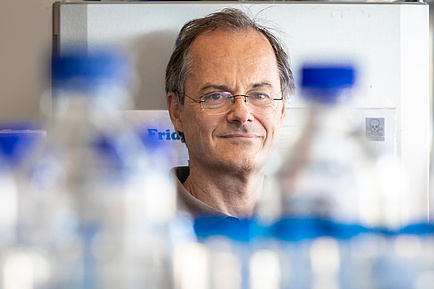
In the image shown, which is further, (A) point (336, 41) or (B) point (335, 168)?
(A) point (336, 41)

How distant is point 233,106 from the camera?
2.87 feet

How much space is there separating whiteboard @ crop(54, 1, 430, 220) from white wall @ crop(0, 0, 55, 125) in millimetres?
74

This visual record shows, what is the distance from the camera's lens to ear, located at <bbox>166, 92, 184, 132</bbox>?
99cm

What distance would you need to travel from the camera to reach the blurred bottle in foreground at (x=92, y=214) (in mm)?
413

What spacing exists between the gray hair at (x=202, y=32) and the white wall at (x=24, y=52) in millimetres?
315

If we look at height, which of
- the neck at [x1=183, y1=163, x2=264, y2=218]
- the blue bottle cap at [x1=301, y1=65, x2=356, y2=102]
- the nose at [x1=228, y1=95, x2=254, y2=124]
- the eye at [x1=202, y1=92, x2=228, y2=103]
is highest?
the blue bottle cap at [x1=301, y1=65, x2=356, y2=102]

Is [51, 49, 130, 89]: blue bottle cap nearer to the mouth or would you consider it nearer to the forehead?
the forehead

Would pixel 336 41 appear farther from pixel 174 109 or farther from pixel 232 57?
pixel 174 109

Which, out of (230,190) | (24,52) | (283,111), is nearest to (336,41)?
(283,111)

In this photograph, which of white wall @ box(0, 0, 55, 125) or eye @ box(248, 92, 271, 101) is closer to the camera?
eye @ box(248, 92, 271, 101)

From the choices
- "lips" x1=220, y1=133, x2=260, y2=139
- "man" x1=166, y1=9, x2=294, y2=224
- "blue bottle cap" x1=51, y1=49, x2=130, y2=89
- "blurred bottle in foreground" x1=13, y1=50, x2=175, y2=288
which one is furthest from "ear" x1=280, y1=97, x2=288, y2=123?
"blurred bottle in foreground" x1=13, y1=50, x2=175, y2=288

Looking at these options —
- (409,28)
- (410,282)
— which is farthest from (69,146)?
(409,28)

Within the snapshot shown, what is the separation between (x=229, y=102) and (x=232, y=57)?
102 millimetres

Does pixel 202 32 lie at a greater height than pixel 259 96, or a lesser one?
greater
